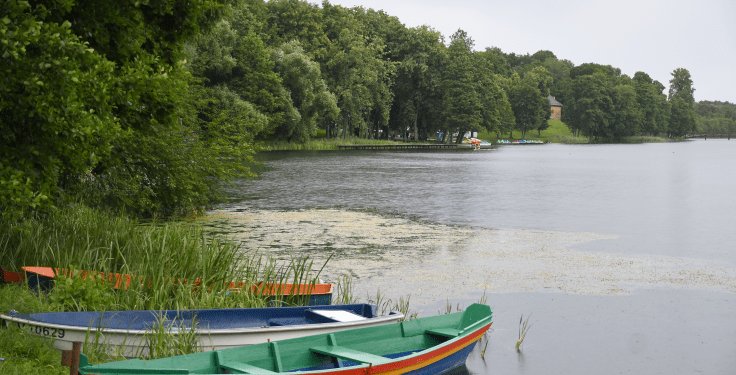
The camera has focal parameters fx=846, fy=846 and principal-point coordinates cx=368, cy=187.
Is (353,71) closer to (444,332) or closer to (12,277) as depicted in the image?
(12,277)

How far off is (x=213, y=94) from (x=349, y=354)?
175 ft

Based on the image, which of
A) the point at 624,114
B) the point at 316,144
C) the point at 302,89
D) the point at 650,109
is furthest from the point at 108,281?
the point at 650,109

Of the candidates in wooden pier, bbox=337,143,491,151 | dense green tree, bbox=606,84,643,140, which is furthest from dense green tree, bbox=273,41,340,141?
dense green tree, bbox=606,84,643,140

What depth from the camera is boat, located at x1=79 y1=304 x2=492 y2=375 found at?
7.91 meters

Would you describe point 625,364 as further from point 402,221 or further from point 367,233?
point 402,221

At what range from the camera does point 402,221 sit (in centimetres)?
2892

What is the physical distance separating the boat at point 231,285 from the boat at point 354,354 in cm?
223

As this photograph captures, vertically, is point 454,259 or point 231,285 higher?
point 231,285

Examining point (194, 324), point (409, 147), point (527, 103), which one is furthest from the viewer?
point (527, 103)

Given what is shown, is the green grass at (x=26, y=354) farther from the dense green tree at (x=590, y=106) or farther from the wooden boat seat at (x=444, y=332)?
the dense green tree at (x=590, y=106)

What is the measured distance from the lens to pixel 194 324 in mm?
9602

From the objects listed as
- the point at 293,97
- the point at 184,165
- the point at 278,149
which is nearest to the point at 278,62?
the point at 293,97

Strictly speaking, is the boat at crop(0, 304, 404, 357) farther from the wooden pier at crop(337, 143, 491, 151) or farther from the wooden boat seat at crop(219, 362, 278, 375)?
the wooden pier at crop(337, 143, 491, 151)

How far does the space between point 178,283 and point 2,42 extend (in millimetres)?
4145
